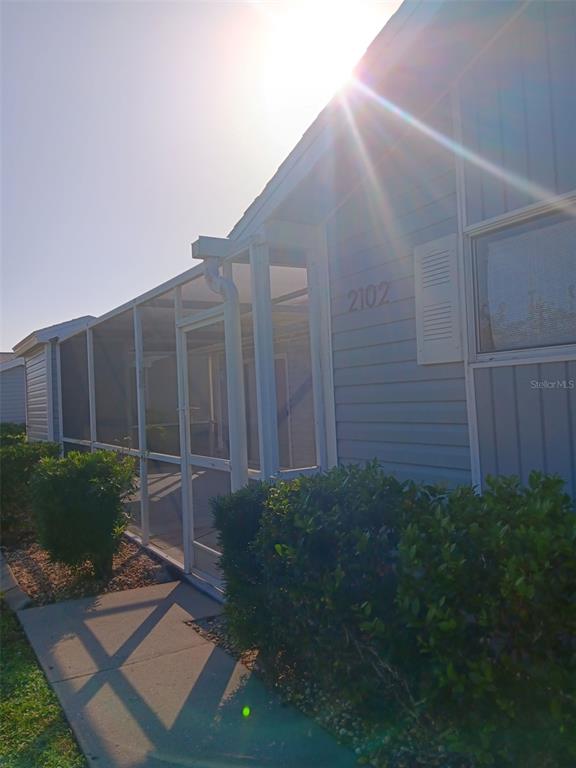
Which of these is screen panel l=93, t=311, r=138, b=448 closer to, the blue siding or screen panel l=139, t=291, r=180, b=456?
screen panel l=139, t=291, r=180, b=456

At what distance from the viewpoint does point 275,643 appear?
11.5 feet

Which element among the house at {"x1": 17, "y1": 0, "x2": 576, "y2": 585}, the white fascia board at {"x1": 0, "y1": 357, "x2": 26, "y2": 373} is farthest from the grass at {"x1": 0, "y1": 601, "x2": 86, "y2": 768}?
the white fascia board at {"x1": 0, "y1": 357, "x2": 26, "y2": 373}

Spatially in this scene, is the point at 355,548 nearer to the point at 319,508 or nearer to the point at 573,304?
the point at 319,508

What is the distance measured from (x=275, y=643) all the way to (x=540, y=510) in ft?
5.90

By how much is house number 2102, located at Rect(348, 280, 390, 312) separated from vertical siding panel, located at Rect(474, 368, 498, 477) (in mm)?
923

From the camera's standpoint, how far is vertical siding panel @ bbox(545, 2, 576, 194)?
2.94 m

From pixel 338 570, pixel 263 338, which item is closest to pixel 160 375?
pixel 263 338

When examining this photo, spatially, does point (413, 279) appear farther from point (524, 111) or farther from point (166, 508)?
point (166, 508)

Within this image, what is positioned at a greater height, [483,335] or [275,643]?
[483,335]

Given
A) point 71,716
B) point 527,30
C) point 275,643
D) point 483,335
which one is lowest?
point 71,716

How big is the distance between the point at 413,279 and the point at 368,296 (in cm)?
44

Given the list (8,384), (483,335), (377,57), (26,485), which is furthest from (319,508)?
(8,384)

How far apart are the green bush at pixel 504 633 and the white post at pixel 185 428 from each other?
3.92 meters

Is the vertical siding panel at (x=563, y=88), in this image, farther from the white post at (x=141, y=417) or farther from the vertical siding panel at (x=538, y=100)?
the white post at (x=141, y=417)
